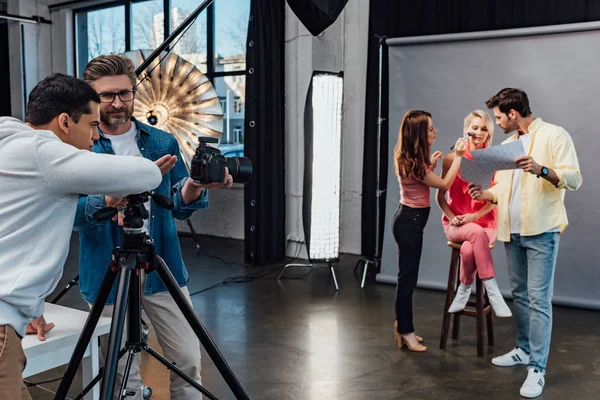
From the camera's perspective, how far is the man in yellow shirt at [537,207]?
115 inches

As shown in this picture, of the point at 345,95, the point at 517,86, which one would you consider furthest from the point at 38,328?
the point at 345,95

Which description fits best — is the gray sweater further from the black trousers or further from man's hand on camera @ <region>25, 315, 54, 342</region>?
the black trousers

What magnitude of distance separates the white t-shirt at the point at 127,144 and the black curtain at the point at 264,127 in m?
3.82

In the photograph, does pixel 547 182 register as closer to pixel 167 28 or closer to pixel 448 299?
pixel 448 299

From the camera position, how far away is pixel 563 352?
356 centimetres

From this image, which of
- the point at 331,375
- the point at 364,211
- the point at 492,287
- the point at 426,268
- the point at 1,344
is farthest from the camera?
the point at 364,211

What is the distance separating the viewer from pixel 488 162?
2959 mm

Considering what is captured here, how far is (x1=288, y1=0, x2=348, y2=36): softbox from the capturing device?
2768 millimetres

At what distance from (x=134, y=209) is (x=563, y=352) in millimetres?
2934

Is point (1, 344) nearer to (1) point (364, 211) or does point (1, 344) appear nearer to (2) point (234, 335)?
(2) point (234, 335)

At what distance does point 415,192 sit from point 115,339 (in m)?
2.33

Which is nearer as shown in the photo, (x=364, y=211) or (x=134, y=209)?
(x=134, y=209)

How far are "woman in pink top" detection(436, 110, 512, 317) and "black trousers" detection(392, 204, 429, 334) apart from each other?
215mm

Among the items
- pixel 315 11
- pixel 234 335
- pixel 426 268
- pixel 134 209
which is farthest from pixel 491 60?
pixel 134 209
